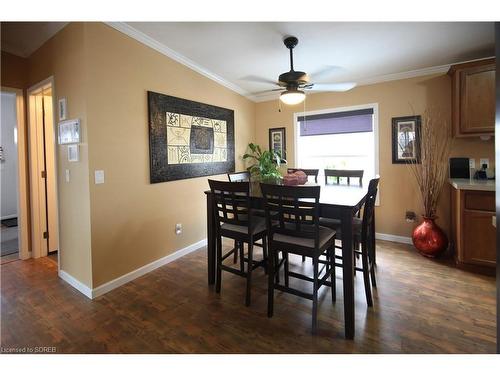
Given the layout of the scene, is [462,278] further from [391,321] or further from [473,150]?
[473,150]

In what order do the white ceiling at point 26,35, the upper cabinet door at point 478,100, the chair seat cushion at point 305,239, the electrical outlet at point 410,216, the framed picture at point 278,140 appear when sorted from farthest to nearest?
the framed picture at point 278,140
the electrical outlet at point 410,216
the upper cabinet door at point 478,100
the white ceiling at point 26,35
the chair seat cushion at point 305,239

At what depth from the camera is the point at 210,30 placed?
2.46m

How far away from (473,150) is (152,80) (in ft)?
13.1

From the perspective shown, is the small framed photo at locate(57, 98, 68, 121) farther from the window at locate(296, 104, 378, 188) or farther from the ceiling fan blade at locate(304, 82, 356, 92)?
the window at locate(296, 104, 378, 188)

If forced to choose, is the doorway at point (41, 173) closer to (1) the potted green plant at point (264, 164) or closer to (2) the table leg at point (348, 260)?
(1) the potted green plant at point (264, 164)

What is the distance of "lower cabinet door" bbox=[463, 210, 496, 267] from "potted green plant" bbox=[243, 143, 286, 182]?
2110 mm

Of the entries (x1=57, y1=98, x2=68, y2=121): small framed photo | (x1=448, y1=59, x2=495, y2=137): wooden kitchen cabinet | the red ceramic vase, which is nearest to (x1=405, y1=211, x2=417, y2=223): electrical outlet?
the red ceramic vase

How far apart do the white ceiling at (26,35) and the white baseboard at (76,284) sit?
242 cm

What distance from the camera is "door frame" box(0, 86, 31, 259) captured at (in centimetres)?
302

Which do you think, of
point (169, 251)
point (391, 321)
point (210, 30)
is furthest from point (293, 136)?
point (391, 321)

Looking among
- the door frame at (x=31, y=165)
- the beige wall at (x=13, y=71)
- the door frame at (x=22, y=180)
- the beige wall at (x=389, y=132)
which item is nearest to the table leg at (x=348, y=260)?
the beige wall at (x=389, y=132)

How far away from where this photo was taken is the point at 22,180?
3107mm

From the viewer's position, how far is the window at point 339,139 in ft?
12.7

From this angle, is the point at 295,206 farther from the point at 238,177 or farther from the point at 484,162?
the point at 484,162
